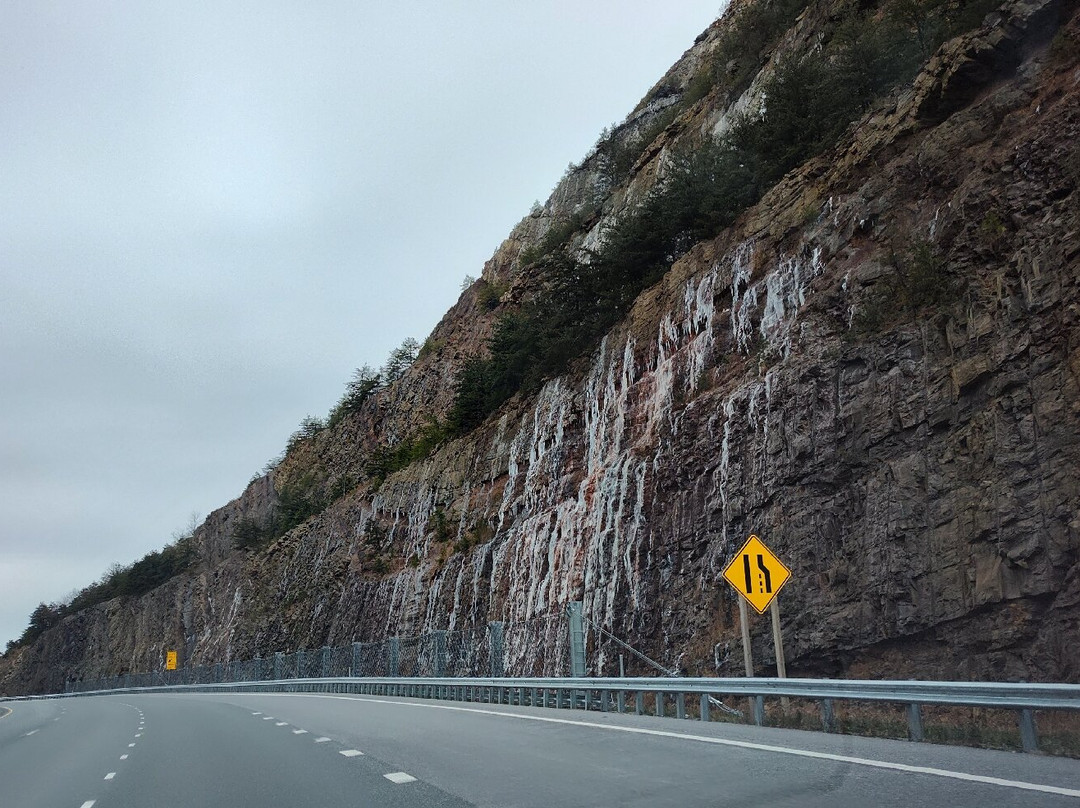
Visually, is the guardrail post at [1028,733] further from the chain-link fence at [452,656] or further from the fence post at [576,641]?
the chain-link fence at [452,656]

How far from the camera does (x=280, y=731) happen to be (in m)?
17.3

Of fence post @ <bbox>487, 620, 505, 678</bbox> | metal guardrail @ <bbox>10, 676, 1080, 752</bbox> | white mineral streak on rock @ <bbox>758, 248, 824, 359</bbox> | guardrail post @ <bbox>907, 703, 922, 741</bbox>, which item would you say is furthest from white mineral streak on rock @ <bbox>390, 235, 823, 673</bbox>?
guardrail post @ <bbox>907, 703, 922, 741</bbox>

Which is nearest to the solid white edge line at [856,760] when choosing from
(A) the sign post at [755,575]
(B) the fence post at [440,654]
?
(A) the sign post at [755,575]

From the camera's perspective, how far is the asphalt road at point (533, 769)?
7.35m

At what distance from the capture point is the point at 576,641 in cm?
1998

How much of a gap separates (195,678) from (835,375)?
184 ft

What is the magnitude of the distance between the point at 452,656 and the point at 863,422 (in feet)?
60.8

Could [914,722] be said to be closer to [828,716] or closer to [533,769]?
[828,716]

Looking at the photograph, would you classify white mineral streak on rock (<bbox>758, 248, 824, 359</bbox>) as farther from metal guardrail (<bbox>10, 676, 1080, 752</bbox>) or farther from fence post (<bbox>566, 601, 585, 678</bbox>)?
metal guardrail (<bbox>10, 676, 1080, 752</bbox>)

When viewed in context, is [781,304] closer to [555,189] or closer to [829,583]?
[829,583]

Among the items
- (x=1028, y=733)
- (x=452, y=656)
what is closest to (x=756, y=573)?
(x=1028, y=733)

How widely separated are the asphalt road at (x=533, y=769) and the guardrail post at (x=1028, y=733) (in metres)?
0.30

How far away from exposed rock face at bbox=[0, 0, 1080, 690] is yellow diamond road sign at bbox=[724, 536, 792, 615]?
9.20 feet

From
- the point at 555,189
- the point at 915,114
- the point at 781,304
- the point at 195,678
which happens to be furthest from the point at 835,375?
the point at 195,678
